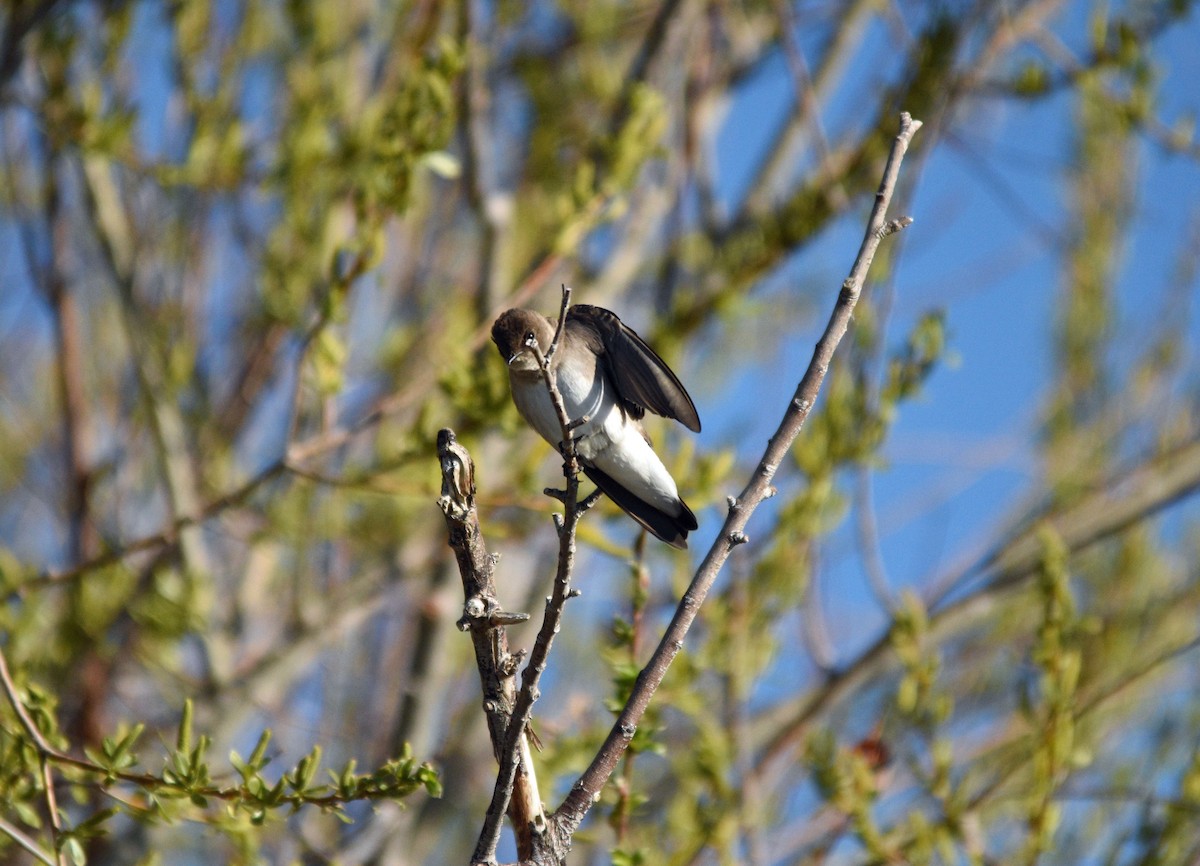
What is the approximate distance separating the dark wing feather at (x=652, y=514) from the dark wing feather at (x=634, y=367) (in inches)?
10.0

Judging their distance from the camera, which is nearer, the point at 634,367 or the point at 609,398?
the point at 634,367

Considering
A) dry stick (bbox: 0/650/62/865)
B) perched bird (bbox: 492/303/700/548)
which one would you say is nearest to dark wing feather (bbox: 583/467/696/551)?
perched bird (bbox: 492/303/700/548)

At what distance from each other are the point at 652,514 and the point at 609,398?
1.00 feet

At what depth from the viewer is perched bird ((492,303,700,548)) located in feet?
7.82

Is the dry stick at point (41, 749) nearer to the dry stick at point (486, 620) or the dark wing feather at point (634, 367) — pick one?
the dry stick at point (486, 620)

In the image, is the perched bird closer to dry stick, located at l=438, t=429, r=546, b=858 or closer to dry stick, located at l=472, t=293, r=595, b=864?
dry stick, located at l=438, t=429, r=546, b=858

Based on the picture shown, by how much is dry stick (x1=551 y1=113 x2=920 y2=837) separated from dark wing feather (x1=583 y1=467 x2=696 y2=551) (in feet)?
2.72

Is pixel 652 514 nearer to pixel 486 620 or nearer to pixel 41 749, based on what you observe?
Result: pixel 486 620

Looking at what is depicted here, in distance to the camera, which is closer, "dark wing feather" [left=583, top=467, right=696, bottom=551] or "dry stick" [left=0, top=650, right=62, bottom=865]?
"dry stick" [left=0, top=650, right=62, bottom=865]

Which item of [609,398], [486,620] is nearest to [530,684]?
[486,620]

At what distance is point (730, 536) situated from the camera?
1.76 m

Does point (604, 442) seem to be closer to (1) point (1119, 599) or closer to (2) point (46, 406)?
(1) point (1119, 599)

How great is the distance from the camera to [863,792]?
2.80m

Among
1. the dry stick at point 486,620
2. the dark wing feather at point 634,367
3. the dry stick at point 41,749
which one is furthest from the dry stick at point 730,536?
the dry stick at point 41,749
